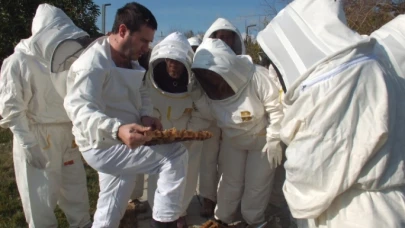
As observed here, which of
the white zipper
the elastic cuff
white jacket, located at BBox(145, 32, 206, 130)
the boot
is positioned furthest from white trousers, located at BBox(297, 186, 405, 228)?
the boot

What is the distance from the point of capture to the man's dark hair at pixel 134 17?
2.94 m

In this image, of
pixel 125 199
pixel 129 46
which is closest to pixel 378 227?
pixel 125 199

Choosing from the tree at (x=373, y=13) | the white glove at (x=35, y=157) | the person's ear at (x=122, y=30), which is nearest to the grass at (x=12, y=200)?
the white glove at (x=35, y=157)

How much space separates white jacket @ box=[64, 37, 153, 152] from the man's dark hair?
0.18 metres

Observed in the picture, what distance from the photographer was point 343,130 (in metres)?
1.93

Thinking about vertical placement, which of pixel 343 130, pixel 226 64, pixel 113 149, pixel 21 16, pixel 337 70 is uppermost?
pixel 337 70

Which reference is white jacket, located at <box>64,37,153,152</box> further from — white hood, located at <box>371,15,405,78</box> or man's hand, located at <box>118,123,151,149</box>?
white hood, located at <box>371,15,405,78</box>

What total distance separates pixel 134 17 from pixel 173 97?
1.07 meters

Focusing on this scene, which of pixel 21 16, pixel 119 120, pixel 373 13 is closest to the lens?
pixel 119 120

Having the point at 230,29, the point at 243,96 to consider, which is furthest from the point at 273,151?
the point at 230,29

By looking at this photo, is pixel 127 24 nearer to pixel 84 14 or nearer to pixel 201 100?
pixel 201 100

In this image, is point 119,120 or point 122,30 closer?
point 119,120

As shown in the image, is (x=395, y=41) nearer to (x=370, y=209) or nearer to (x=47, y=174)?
(x=370, y=209)

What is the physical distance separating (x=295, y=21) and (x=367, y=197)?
3.11 feet
